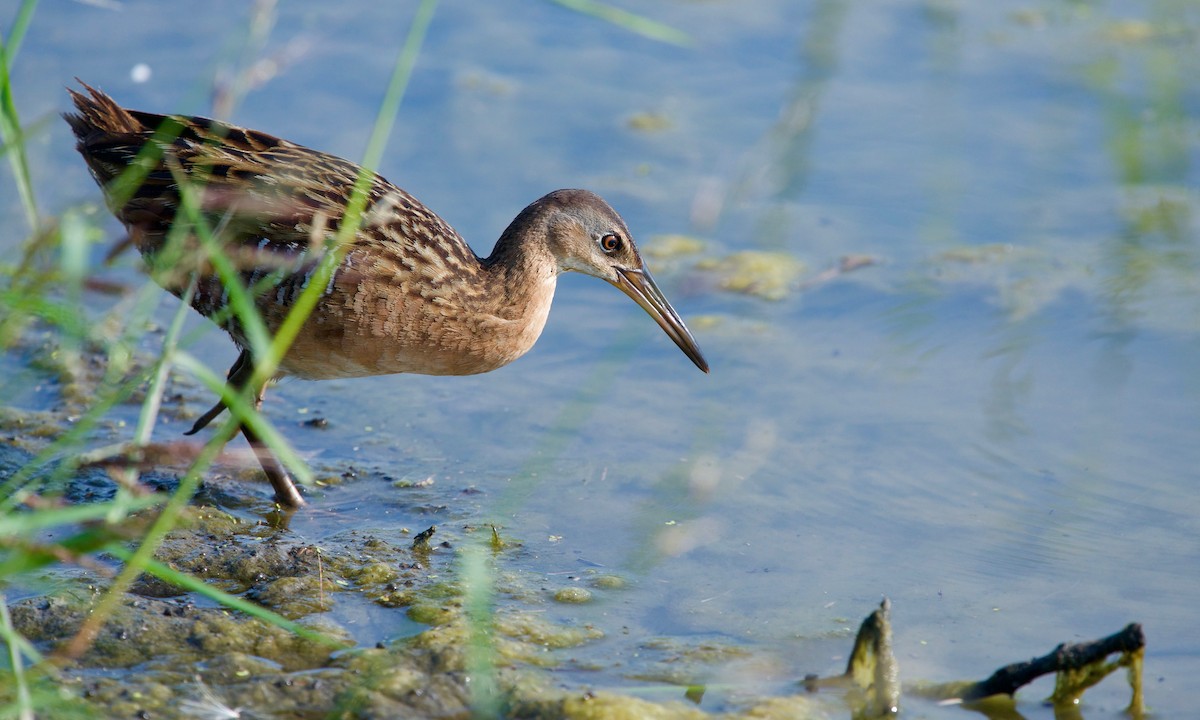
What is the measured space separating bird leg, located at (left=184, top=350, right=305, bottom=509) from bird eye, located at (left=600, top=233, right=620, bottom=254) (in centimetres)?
122

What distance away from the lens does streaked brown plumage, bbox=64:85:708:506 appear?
163 inches

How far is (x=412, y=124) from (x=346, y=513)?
9.86 ft

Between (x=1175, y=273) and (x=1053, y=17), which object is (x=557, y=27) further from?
(x=1175, y=273)

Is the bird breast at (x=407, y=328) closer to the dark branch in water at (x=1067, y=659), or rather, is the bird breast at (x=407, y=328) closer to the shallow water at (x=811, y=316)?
the shallow water at (x=811, y=316)

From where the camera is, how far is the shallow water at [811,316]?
4031 millimetres

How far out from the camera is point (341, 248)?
404 centimetres

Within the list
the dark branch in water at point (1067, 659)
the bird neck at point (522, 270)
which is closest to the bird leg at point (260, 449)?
the bird neck at point (522, 270)

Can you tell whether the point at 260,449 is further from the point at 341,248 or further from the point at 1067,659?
the point at 1067,659

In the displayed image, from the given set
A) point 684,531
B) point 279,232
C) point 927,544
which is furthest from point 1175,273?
point 279,232

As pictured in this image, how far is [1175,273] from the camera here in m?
5.76

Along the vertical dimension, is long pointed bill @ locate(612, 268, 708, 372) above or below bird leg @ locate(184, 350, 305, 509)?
above

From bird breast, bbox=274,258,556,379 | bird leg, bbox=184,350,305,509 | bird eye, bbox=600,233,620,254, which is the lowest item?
bird leg, bbox=184,350,305,509

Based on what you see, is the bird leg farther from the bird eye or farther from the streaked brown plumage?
the bird eye

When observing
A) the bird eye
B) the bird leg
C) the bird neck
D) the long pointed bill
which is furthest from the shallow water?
the bird eye
